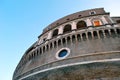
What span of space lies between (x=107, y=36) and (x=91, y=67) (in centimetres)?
304

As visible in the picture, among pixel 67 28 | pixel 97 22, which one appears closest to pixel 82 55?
pixel 97 22

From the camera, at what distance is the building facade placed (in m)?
11.1

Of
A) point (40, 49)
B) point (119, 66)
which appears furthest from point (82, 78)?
point (40, 49)

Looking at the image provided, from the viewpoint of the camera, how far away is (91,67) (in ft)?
36.9

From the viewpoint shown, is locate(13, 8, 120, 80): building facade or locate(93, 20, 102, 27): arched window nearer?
locate(13, 8, 120, 80): building facade

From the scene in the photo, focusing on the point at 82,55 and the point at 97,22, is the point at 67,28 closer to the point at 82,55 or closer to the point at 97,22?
the point at 97,22

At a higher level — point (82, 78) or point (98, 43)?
point (98, 43)

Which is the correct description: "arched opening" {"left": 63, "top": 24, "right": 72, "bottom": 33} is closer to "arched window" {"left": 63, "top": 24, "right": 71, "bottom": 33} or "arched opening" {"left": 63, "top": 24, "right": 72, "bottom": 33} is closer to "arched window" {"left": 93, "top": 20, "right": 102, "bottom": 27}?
"arched window" {"left": 63, "top": 24, "right": 71, "bottom": 33}

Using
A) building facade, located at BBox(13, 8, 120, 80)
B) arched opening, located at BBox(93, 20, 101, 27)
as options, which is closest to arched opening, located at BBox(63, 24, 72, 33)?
building facade, located at BBox(13, 8, 120, 80)

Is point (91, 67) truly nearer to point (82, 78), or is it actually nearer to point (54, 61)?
point (82, 78)

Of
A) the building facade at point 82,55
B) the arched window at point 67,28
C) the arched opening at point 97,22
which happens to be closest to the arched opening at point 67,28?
the arched window at point 67,28

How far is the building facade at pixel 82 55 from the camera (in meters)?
11.1

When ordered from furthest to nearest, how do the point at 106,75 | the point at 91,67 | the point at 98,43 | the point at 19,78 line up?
the point at 19,78, the point at 98,43, the point at 91,67, the point at 106,75

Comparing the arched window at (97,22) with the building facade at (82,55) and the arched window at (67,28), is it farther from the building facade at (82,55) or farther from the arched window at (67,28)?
the arched window at (67,28)
